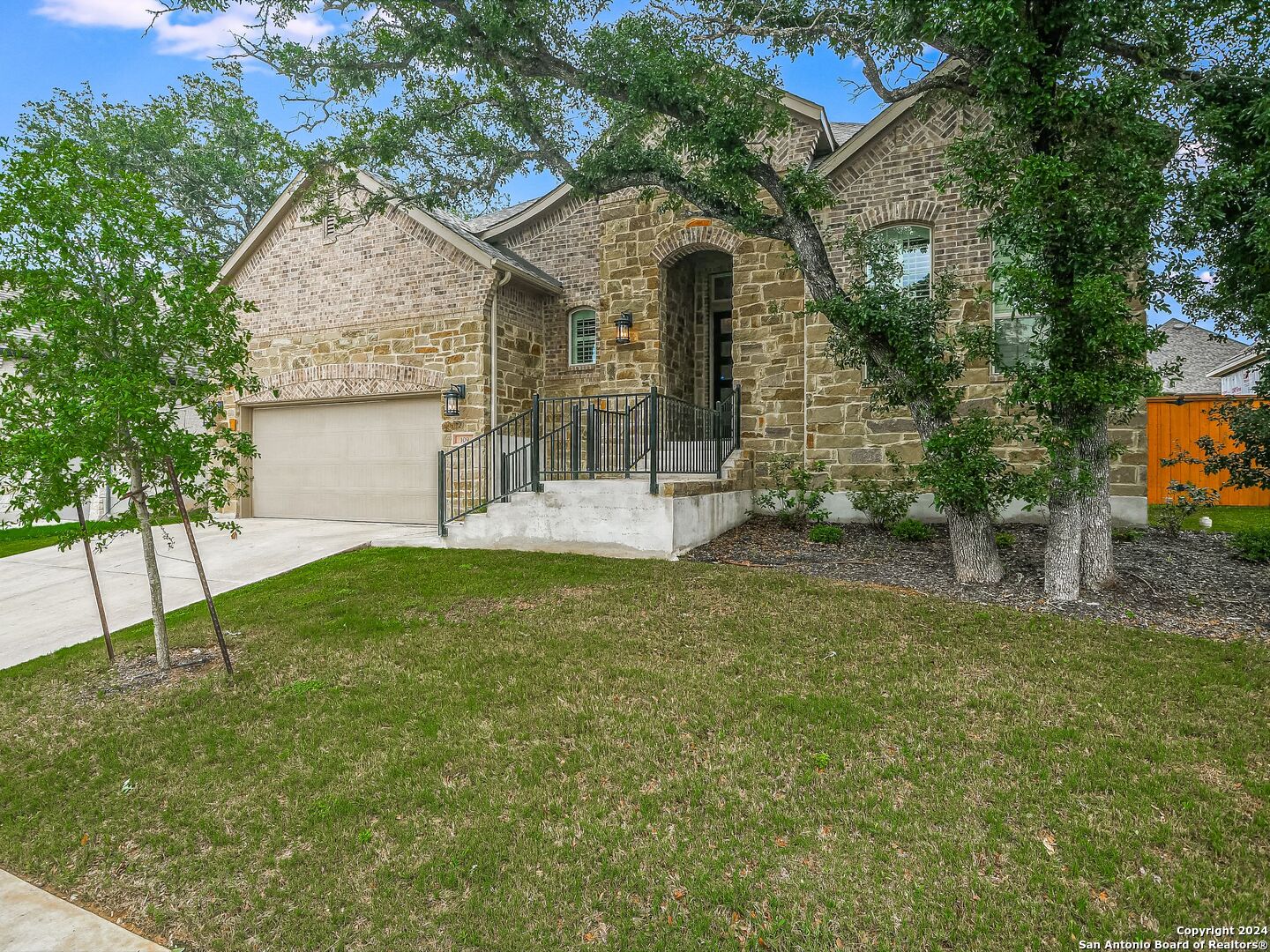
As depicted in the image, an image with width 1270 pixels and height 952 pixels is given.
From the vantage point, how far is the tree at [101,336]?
13.4ft

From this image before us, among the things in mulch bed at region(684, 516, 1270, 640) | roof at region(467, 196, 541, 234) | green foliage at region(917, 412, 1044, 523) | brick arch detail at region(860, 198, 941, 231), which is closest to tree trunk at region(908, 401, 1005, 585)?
mulch bed at region(684, 516, 1270, 640)

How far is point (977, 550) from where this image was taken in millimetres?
6293

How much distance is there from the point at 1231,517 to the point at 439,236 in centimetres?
1352

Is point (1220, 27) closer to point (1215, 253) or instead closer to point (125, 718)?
point (1215, 253)

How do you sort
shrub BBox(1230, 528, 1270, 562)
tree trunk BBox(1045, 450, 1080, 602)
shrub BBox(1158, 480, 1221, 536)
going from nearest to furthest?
tree trunk BBox(1045, 450, 1080, 602) < shrub BBox(1230, 528, 1270, 562) < shrub BBox(1158, 480, 1221, 536)

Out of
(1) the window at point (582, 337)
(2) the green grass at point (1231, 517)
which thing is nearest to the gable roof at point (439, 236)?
(1) the window at point (582, 337)

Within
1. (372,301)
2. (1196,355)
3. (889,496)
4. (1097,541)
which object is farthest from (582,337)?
(1196,355)

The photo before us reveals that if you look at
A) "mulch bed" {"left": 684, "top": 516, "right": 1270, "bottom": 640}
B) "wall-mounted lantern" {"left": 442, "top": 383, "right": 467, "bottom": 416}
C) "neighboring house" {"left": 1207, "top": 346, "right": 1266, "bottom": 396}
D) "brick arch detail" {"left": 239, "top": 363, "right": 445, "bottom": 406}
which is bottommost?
"mulch bed" {"left": 684, "top": 516, "right": 1270, "bottom": 640}

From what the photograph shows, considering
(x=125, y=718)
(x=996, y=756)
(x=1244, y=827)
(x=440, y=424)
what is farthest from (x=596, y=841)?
(x=440, y=424)

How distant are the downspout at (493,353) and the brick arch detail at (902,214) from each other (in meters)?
5.50

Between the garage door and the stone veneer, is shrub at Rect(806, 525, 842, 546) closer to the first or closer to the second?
the stone veneer

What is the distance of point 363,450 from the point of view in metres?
11.5

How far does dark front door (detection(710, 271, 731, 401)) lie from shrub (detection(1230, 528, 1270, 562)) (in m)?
7.16

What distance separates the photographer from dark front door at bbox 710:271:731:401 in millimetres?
11617
